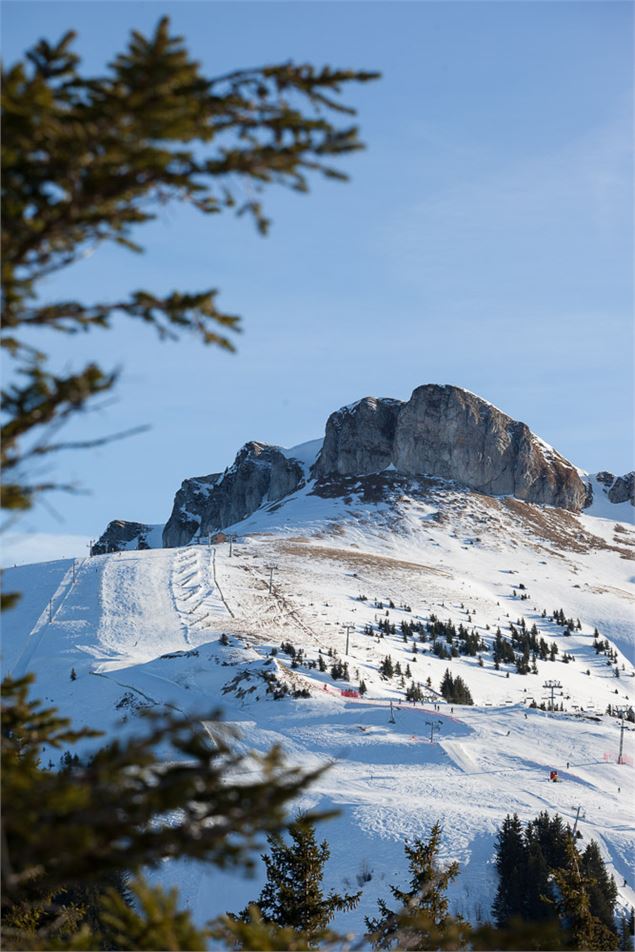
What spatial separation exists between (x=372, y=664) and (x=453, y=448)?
102 meters

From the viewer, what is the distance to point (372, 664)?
6156 centimetres

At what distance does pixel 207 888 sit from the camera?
2734 cm

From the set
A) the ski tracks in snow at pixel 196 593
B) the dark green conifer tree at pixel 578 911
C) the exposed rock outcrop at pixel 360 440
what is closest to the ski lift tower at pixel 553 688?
the ski tracks in snow at pixel 196 593

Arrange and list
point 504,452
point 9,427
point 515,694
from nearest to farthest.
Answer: point 9,427
point 515,694
point 504,452

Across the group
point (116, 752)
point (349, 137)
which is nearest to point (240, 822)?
point (116, 752)

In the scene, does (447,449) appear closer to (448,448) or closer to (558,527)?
(448,448)

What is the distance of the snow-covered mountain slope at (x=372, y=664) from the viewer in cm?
3080

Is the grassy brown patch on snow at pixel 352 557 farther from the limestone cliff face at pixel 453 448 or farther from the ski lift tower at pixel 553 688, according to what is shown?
the limestone cliff face at pixel 453 448

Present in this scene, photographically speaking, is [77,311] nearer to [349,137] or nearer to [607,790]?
[349,137]

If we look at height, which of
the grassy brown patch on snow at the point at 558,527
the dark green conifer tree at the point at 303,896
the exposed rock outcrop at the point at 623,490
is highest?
the exposed rock outcrop at the point at 623,490

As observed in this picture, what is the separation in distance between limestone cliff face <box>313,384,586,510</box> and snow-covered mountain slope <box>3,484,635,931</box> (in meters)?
22.6

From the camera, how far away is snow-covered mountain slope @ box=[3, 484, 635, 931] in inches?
1212

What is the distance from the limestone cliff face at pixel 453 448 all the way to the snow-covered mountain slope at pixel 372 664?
2259 centimetres

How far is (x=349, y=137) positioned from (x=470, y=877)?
27.3 meters
